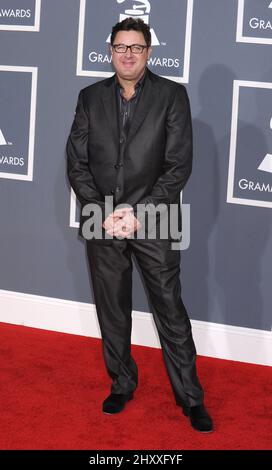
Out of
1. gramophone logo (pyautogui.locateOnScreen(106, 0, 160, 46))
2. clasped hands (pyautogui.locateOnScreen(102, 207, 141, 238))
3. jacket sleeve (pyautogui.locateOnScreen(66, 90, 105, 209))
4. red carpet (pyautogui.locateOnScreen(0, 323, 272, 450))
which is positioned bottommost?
red carpet (pyautogui.locateOnScreen(0, 323, 272, 450))

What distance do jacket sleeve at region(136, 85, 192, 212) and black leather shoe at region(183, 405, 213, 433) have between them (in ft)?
3.12

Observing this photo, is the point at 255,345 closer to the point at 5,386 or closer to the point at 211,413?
the point at 211,413

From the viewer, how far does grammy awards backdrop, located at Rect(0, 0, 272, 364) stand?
3908 mm

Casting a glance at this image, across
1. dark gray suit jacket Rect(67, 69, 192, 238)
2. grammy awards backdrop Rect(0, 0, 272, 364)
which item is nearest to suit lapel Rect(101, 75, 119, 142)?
dark gray suit jacket Rect(67, 69, 192, 238)

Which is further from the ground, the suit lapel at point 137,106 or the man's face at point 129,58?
the man's face at point 129,58

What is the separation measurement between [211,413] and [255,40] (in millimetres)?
→ 1946

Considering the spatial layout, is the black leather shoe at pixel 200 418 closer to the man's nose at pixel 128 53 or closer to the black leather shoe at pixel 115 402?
the black leather shoe at pixel 115 402

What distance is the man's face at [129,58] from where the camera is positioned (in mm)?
3104

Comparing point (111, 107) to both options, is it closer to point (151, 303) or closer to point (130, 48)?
point (130, 48)

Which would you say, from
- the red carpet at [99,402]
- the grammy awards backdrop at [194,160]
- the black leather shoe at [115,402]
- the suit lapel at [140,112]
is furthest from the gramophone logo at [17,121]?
the black leather shoe at [115,402]

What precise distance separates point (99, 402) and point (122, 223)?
0.95 meters

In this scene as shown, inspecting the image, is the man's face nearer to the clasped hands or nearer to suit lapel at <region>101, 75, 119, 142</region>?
suit lapel at <region>101, 75, 119, 142</region>

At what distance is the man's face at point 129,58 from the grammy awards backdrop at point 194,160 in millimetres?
893

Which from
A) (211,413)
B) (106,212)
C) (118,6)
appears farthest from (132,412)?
(118,6)
